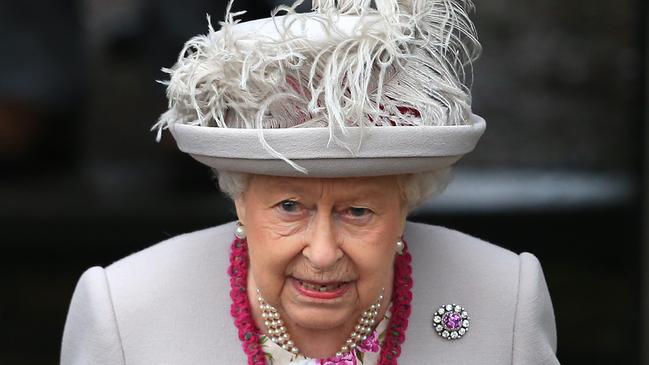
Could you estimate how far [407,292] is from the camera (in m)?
2.94

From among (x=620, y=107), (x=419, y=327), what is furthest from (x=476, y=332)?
(x=620, y=107)

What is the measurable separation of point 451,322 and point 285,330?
40 centimetres

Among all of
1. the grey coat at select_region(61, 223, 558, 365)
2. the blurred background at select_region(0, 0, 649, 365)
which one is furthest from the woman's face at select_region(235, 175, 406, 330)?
the blurred background at select_region(0, 0, 649, 365)

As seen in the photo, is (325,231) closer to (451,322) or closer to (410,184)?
(410,184)

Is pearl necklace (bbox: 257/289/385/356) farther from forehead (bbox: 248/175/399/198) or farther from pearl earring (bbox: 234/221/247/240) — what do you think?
forehead (bbox: 248/175/399/198)

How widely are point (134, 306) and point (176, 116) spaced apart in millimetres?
455

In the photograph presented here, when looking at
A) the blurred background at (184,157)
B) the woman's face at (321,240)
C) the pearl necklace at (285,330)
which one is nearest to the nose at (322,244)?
the woman's face at (321,240)

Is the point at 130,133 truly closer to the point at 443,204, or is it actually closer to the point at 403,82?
the point at 443,204

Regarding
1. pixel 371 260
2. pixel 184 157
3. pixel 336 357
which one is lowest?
pixel 336 357

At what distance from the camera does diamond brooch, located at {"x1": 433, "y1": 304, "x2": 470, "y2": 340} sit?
293 cm

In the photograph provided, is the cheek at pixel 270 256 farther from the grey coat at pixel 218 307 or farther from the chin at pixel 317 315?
the grey coat at pixel 218 307

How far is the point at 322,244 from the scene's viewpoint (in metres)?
2.58

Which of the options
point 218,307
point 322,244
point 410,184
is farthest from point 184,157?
point 322,244

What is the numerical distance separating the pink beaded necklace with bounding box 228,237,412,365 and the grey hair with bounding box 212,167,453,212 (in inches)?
7.1
